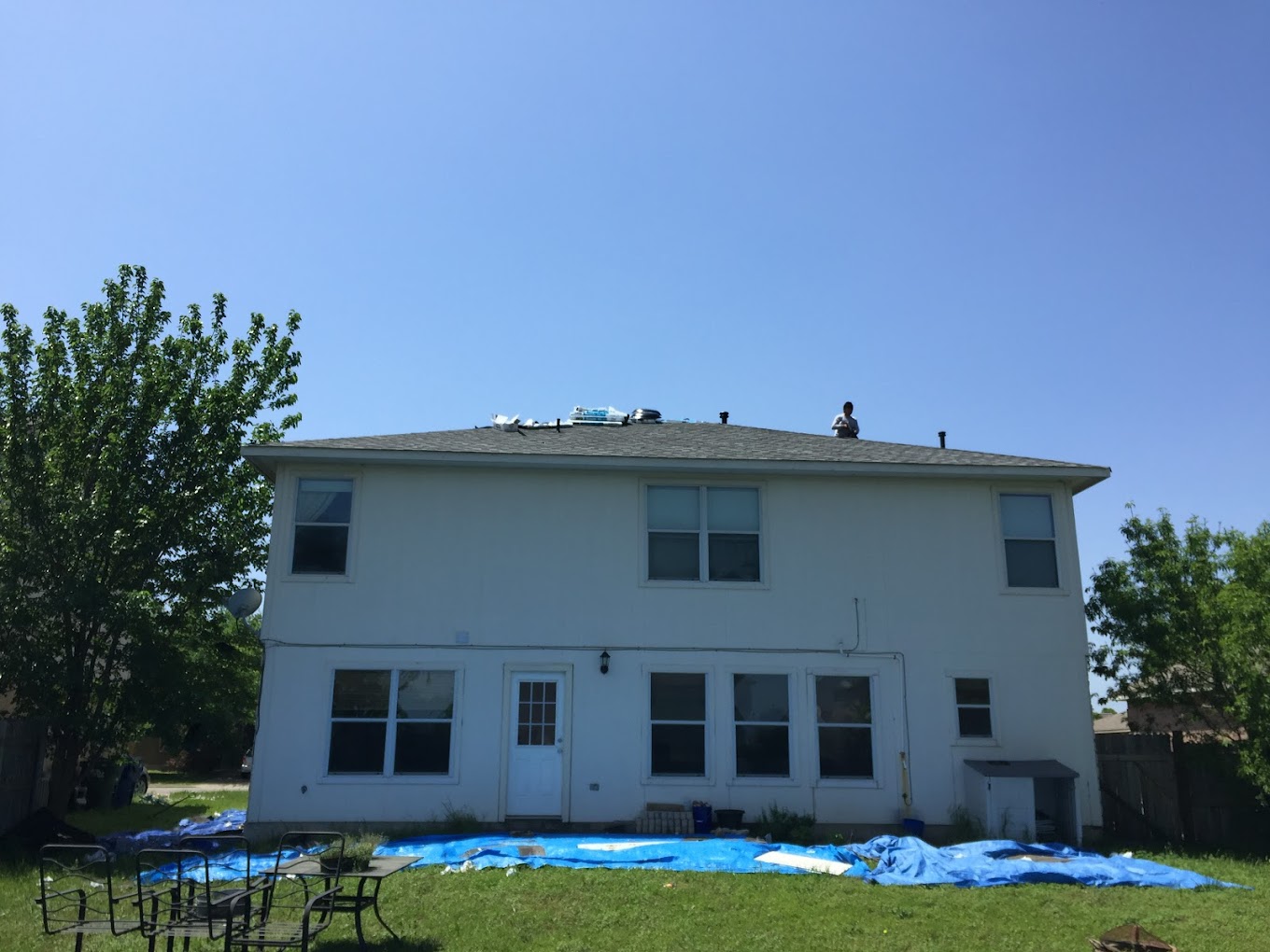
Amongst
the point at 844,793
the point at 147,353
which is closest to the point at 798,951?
the point at 844,793

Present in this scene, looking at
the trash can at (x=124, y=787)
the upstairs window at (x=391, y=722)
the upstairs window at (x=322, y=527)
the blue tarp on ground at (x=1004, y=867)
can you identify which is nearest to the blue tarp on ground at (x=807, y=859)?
the blue tarp on ground at (x=1004, y=867)

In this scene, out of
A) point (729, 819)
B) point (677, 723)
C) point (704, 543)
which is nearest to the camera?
point (729, 819)

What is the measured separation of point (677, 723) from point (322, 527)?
5.58m

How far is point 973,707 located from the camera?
13805mm

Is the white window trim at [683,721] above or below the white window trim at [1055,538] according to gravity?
below

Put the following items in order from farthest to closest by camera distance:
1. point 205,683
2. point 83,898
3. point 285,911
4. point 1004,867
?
point 205,683 < point 1004,867 < point 285,911 < point 83,898

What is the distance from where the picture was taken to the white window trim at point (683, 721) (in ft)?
43.7

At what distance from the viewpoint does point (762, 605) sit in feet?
45.7

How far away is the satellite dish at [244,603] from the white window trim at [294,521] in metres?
1.71

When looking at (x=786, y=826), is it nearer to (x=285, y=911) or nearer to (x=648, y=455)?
(x=648, y=455)

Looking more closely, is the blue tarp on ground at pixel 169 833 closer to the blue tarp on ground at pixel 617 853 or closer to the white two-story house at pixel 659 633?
the white two-story house at pixel 659 633

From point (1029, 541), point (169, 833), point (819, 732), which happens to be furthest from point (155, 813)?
point (1029, 541)

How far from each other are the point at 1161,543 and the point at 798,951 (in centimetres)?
995

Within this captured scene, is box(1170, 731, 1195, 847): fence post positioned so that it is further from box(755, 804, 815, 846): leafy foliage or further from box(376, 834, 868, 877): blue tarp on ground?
box(376, 834, 868, 877): blue tarp on ground
